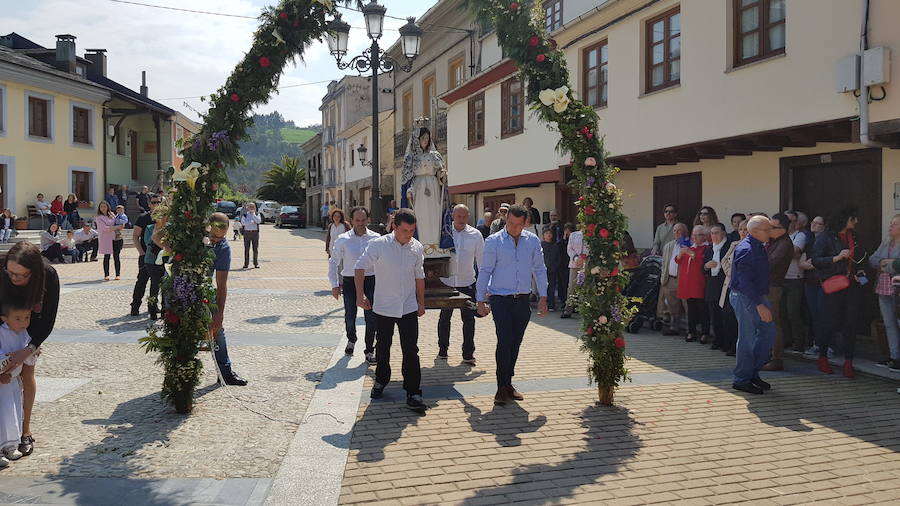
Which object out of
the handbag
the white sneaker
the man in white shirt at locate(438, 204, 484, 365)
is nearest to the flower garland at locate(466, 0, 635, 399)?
the man in white shirt at locate(438, 204, 484, 365)

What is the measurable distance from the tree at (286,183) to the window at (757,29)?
58.3 m

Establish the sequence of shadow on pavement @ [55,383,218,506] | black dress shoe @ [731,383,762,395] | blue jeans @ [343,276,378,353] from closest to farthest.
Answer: shadow on pavement @ [55,383,218,506]
black dress shoe @ [731,383,762,395]
blue jeans @ [343,276,378,353]

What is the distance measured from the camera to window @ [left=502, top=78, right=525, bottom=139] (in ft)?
59.2

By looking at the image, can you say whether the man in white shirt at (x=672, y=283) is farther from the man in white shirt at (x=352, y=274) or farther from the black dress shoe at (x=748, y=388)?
the man in white shirt at (x=352, y=274)

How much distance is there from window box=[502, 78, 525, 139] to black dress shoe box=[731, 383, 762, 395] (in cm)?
1173

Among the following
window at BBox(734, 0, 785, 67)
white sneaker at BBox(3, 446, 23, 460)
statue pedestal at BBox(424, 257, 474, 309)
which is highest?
window at BBox(734, 0, 785, 67)

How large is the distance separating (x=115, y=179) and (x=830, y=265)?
3391cm

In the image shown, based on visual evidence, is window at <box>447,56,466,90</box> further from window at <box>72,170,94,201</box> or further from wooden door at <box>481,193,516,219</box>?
window at <box>72,170,94,201</box>

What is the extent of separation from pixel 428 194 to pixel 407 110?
23716 millimetres

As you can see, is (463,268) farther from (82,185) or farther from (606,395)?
(82,185)

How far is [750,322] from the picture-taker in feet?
24.0

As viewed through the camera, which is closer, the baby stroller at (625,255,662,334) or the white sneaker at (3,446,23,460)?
the white sneaker at (3,446,23,460)

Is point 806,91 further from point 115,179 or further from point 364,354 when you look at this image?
point 115,179

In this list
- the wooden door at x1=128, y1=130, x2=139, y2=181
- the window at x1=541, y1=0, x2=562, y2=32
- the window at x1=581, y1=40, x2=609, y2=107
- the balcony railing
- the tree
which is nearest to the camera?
the window at x1=581, y1=40, x2=609, y2=107
